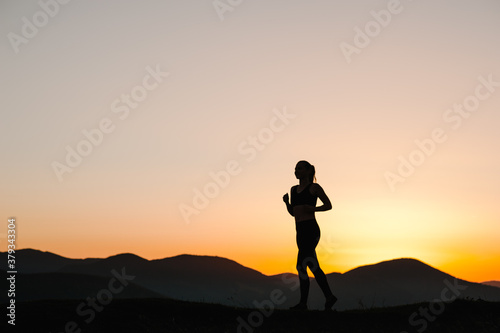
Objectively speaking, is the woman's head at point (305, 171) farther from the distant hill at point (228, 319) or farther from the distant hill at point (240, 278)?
the distant hill at point (240, 278)

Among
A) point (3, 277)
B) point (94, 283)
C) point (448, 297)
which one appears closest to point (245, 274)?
point (94, 283)

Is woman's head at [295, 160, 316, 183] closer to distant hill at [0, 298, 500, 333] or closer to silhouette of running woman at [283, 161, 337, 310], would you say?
silhouette of running woman at [283, 161, 337, 310]

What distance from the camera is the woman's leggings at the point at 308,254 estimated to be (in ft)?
34.7

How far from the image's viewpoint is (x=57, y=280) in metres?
68.2

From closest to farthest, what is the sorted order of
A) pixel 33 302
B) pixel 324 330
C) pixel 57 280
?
pixel 324 330 → pixel 33 302 → pixel 57 280

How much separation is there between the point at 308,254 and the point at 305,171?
5.64 feet

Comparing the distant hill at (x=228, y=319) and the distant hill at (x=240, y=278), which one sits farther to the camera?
the distant hill at (x=240, y=278)

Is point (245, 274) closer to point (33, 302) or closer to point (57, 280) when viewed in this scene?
point (57, 280)

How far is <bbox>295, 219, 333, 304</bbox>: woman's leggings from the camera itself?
10586 millimetres

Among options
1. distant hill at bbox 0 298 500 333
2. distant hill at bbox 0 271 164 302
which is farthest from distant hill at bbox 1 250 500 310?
distant hill at bbox 0 298 500 333

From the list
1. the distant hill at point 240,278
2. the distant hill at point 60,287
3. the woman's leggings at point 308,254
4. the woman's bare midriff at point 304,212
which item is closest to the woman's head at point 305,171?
the woman's bare midriff at point 304,212

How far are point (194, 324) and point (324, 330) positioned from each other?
8.63 feet

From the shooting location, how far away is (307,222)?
10758mm

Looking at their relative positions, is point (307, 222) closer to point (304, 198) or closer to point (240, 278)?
point (304, 198)
